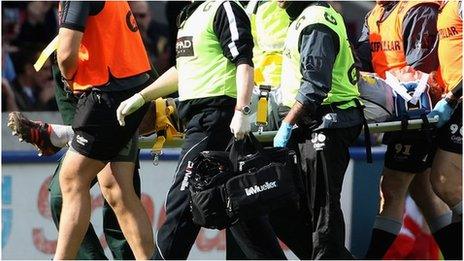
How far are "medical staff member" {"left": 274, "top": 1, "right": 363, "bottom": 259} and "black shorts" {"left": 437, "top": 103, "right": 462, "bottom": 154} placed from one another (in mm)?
935

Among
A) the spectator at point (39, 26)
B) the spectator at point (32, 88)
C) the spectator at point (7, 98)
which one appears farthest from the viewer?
the spectator at point (39, 26)

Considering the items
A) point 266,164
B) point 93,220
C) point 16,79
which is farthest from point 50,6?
Answer: point 266,164

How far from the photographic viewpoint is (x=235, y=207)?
772 cm

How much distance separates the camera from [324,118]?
819 cm

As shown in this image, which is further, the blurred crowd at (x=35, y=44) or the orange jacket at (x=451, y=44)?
the blurred crowd at (x=35, y=44)

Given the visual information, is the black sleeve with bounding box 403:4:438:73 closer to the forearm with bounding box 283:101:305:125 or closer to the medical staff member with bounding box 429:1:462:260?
the medical staff member with bounding box 429:1:462:260

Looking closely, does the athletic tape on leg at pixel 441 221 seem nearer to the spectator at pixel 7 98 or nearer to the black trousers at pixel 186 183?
the black trousers at pixel 186 183

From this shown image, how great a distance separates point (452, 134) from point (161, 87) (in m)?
2.04

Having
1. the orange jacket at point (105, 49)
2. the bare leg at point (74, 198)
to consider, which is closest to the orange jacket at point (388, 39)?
the orange jacket at point (105, 49)

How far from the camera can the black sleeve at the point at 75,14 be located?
7855 mm

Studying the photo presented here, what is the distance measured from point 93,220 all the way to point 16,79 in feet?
11.4

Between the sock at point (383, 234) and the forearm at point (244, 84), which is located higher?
the forearm at point (244, 84)

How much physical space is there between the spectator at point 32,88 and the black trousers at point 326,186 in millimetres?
4764

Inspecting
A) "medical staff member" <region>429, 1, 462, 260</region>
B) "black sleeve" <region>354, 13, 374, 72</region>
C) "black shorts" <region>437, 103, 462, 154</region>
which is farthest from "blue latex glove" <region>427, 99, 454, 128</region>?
"black sleeve" <region>354, 13, 374, 72</region>
